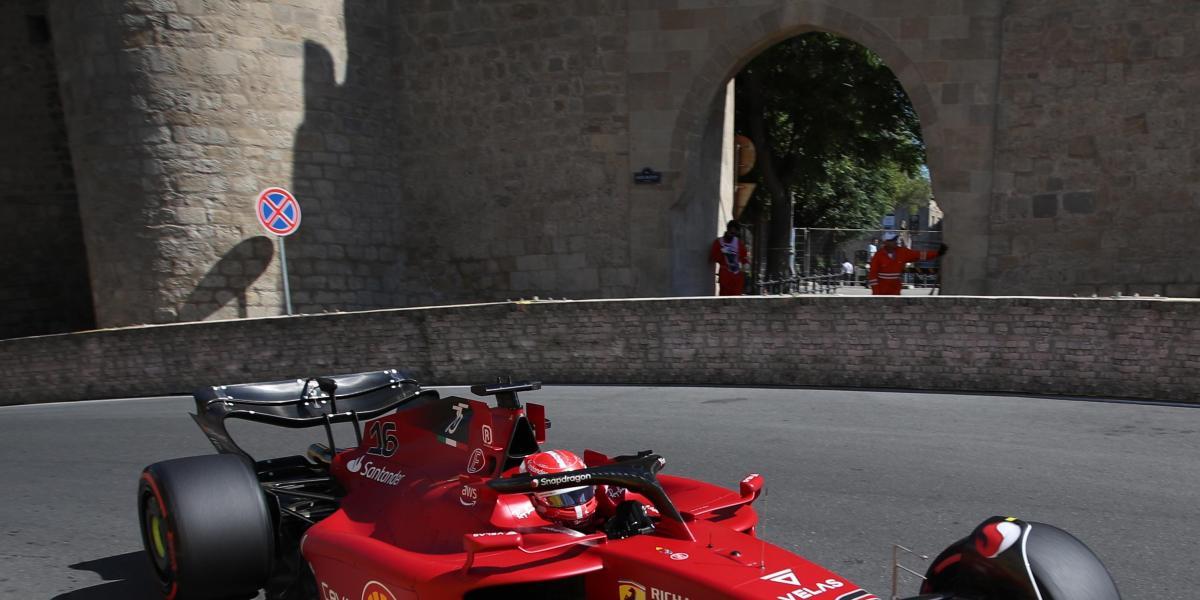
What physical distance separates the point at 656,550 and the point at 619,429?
5282 mm

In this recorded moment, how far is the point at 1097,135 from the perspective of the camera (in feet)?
45.4

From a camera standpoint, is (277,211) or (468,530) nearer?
(468,530)

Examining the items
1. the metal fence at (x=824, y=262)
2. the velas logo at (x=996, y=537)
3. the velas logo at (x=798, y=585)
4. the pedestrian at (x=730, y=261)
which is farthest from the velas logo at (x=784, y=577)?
the metal fence at (x=824, y=262)

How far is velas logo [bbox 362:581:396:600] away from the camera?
3.59 m

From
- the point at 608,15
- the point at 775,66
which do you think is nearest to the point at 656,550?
the point at 608,15

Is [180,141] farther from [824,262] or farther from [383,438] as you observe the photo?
[824,262]

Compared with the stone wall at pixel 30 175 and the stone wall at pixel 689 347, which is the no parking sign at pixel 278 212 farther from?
the stone wall at pixel 30 175

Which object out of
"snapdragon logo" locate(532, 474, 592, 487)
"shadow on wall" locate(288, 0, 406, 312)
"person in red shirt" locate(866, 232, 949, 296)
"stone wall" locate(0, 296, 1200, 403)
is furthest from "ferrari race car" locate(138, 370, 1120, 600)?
"shadow on wall" locate(288, 0, 406, 312)

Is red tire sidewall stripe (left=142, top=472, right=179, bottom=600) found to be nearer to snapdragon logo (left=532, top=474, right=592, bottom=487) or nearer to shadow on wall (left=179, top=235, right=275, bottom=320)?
snapdragon logo (left=532, top=474, right=592, bottom=487)

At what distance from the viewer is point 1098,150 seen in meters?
13.9

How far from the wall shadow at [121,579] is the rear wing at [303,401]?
768 mm

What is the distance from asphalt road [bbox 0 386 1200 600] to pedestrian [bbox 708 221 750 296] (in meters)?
5.24

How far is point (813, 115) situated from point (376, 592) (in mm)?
23547

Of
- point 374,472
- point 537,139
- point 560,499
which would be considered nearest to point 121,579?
point 374,472
